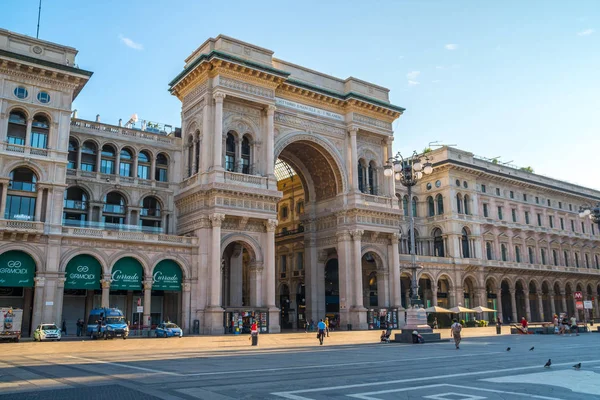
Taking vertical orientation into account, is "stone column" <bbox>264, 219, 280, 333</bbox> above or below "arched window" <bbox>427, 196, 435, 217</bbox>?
below

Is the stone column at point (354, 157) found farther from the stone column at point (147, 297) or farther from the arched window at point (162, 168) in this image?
the stone column at point (147, 297)

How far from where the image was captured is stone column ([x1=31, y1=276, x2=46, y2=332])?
37.0m

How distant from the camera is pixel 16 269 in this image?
37312 mm

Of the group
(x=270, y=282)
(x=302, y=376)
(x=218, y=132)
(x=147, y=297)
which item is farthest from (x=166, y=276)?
(x=302, y=376)

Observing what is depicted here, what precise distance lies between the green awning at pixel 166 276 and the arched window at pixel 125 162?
987 cm

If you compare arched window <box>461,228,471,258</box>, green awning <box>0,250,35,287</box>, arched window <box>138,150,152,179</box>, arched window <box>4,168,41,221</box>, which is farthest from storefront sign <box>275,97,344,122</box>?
arched window <box>461,228,471,258</box>

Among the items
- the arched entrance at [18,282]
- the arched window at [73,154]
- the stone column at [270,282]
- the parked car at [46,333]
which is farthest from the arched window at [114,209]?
the parked car at [46,333]

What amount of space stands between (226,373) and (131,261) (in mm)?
26939

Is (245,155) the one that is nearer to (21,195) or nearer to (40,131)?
(40,131)

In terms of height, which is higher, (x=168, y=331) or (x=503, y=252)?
(x=503, y=252)

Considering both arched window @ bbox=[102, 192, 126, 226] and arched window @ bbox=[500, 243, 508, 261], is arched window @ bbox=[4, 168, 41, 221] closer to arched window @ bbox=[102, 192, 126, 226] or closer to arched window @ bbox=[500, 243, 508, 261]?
arched window @ bbox=[102, 192, 126, 226]

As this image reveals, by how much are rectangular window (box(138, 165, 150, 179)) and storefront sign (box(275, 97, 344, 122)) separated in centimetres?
1306

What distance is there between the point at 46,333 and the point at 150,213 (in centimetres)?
1645

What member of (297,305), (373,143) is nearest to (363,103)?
(373,143)
